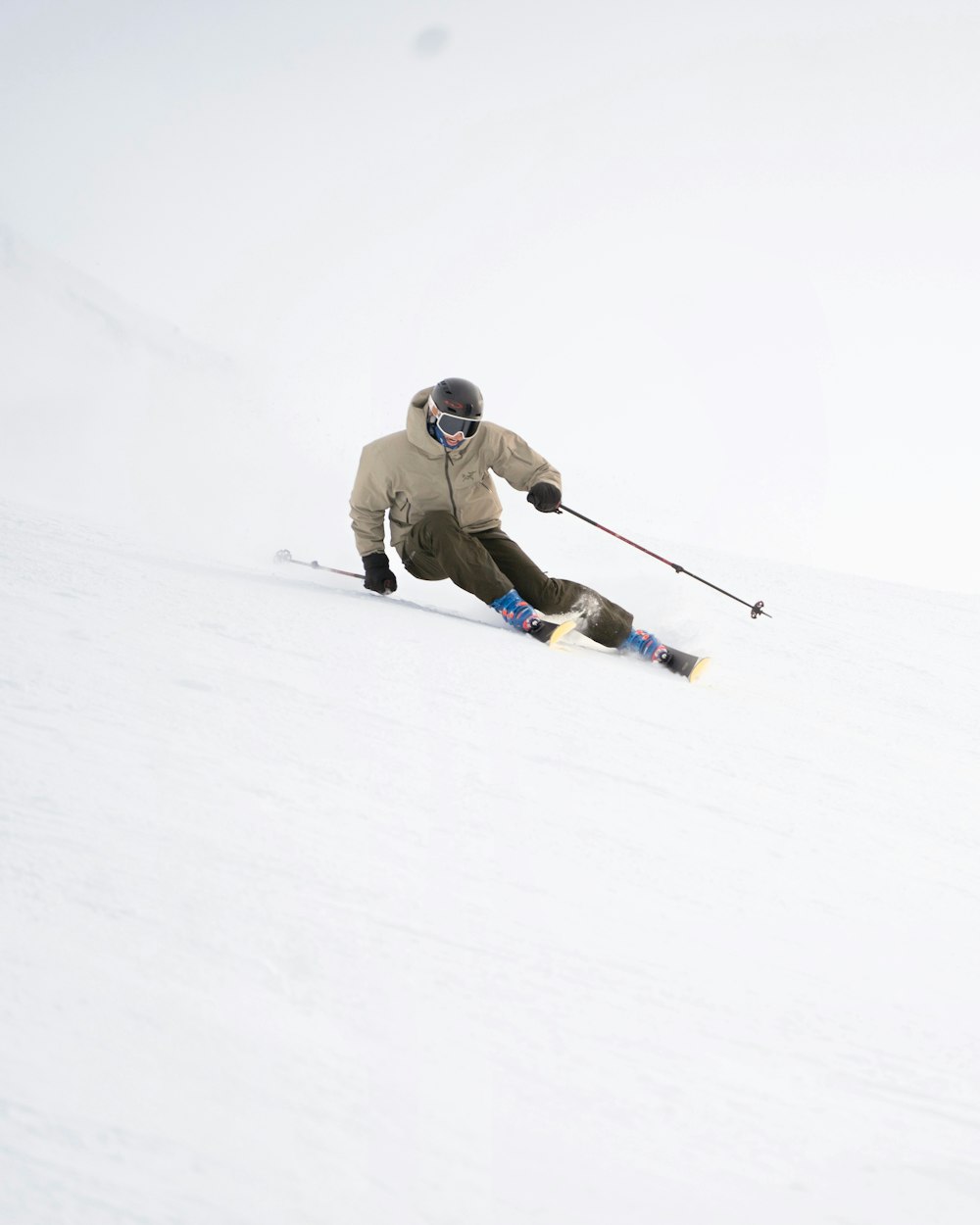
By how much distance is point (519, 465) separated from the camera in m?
4.03

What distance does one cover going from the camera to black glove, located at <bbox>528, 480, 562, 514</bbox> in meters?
3.88

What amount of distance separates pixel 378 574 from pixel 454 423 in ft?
2.76

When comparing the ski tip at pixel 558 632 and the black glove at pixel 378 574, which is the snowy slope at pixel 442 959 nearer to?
the ski tip at pixel 558 632

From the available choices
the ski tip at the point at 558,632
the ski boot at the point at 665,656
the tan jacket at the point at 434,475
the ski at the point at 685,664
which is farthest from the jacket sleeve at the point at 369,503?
the ski at the point at 685,664

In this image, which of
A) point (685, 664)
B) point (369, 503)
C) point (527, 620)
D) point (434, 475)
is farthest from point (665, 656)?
point (369, 503)

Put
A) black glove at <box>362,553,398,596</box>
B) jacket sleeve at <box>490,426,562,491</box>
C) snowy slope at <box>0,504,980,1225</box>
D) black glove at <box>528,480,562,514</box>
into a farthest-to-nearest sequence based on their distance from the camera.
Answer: black glove at <box>362,553,398,596</box> → jacket sleeve at <box>490,426,562,491</box> → black glove at <box>528,480,562,514</box> → snowy slope at <box>0,504,980,1225</box>

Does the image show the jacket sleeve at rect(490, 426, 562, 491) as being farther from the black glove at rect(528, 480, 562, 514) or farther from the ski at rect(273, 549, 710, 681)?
the ski at rect(273, 549, 710, 681)

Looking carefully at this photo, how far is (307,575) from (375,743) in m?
2.82

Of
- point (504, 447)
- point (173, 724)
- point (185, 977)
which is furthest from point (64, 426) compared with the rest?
point (185, 977)

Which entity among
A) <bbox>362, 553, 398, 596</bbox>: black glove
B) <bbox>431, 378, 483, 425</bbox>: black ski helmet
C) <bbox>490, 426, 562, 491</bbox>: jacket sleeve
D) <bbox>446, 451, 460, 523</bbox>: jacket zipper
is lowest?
<bbox>362, 553, 398, 596</bbox>: black glove

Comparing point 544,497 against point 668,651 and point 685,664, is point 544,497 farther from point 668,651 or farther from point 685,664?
point 685,664

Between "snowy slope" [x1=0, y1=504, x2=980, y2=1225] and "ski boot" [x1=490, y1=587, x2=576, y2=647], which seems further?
"ski boot" [x1=490, y1=587, x2=576, y2=647]

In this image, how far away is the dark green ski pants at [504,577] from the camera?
373 centimetres

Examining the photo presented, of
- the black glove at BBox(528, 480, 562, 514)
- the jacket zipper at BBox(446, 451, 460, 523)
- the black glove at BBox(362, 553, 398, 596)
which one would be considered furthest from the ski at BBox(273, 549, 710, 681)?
the black glove at BBox(362, 553, 398, 596)
